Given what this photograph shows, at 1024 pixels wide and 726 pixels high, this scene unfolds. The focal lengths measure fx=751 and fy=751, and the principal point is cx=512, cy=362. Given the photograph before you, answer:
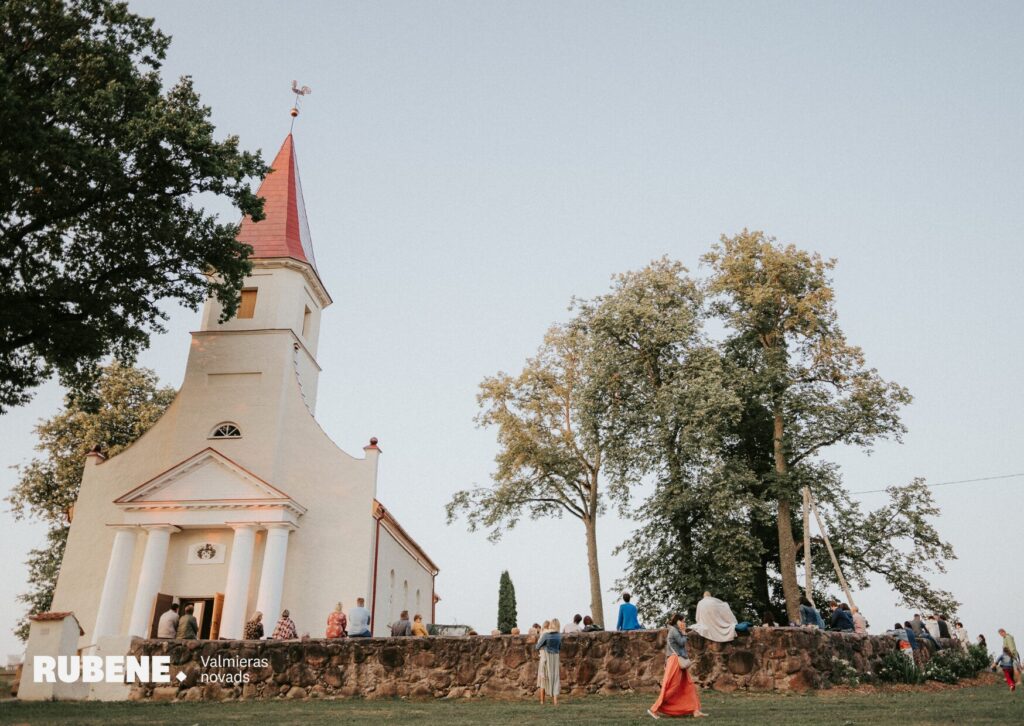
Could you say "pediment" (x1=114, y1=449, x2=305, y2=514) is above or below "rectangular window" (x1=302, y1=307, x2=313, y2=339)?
below

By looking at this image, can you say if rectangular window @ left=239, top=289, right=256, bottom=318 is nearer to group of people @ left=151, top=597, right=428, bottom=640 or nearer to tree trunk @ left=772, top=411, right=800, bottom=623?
group of people @ left=151, top=597, right=428, bottom=640

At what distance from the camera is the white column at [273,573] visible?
22078mm

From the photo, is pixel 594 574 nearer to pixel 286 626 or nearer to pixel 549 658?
pixel 286 626

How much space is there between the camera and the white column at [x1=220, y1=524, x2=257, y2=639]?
70.9ft

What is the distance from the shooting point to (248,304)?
90.6ft

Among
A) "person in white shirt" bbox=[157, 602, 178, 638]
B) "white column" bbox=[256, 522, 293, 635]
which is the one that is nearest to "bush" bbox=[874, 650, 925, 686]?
"person in white shirt" bbox=[157, 602, 178, 638]

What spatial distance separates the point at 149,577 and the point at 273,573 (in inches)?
144

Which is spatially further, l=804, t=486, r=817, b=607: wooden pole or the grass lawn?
l=804, t=486, r=817, b=607: wooden pole

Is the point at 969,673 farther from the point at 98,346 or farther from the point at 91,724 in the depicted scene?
the point at 98,346

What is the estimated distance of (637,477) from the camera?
27.7m

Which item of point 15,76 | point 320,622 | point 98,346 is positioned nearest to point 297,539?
point 320,622

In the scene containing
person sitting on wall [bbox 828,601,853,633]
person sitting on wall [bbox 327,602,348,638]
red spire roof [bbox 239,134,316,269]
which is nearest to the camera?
person sitting on wall [bbox 327,602,348,638]

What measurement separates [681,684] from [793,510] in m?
18.1

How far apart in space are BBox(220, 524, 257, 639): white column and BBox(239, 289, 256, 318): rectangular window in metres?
8.21
